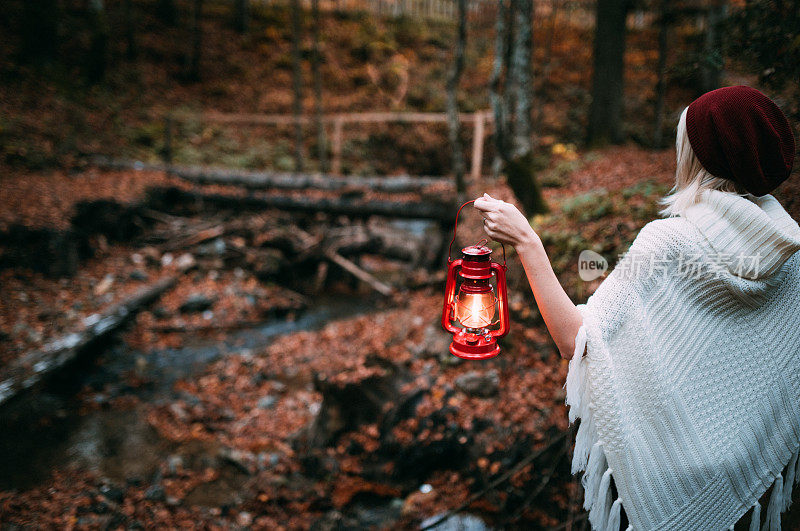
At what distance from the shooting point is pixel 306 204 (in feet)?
41.5

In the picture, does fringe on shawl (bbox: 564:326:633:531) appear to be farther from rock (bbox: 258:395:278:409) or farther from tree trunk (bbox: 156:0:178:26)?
tree trunk (bbox: 156:0:178:26)

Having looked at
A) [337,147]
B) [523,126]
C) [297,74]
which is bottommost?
[337,147]

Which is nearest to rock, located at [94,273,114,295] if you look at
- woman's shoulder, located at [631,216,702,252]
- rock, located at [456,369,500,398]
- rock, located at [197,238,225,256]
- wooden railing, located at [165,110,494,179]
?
rock, located at [197,238,225,256]

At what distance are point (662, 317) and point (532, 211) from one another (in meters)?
5.79

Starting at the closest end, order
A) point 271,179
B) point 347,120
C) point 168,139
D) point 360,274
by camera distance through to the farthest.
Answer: point 360,274 → point 271,179 → point 168,139 → point 347,120

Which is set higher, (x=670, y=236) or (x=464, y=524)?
(x=670, y=236)

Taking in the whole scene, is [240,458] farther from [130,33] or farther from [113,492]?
[130,33]

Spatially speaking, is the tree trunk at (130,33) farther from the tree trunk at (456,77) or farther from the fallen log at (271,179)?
the tree trunk at (456,77)

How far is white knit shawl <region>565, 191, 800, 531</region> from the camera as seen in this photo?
1575 mm

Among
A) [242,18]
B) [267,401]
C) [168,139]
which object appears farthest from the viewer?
[242,18]

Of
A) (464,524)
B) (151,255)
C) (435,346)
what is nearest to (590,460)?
(464,524)

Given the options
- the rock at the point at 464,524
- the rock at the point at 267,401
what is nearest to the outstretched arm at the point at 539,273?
the rock at the point at 464,524

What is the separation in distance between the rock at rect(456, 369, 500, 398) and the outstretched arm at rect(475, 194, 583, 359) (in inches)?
172

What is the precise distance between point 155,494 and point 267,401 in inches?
84.4
